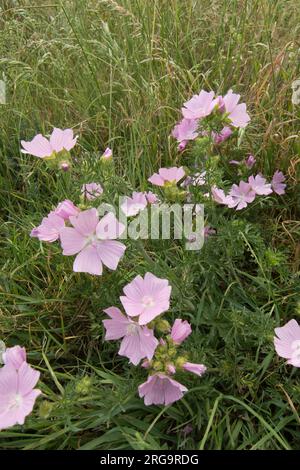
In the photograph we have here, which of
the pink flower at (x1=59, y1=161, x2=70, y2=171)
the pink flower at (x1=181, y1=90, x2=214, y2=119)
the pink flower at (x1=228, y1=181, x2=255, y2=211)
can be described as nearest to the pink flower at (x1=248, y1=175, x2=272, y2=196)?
the pink flower at (x1=228, y1=181, x2=255, y2=211)

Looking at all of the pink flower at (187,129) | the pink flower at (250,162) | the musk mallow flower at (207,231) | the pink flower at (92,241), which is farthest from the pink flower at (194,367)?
the pink flower at (250,162)

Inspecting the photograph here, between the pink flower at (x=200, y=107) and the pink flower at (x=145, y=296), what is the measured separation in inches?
16.0

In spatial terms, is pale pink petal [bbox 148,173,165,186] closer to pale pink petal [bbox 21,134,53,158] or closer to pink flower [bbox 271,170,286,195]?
pale pink petal [bbox 21,134,53,158]

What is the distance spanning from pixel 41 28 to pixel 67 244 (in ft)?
4.87

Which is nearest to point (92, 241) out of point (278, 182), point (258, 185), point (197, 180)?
point (197, 180)

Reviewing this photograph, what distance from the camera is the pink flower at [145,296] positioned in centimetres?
105

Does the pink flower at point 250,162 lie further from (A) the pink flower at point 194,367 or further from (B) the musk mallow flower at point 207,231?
(A) the pink flower at point 194,367

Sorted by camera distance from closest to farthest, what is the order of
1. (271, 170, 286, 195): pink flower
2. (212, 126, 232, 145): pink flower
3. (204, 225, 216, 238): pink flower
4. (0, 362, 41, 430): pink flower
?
(0, 362, 41, 430): pink flower, (204, 225, 216, 238): pink flower, (212, 126, 232, 145): pink flower, (271, 170, 286, 195): pink flower

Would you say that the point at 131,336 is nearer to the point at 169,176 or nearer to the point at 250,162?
the point at 169,176

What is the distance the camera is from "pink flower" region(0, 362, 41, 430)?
0.99 metres

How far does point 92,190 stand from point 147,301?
31cm

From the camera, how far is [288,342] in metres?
1.11

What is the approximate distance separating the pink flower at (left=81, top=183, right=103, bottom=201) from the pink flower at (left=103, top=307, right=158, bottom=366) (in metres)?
0.27

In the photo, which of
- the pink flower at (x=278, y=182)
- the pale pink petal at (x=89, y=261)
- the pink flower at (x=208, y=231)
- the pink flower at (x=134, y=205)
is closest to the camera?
the pale pink petal at (x=89, y=261)
